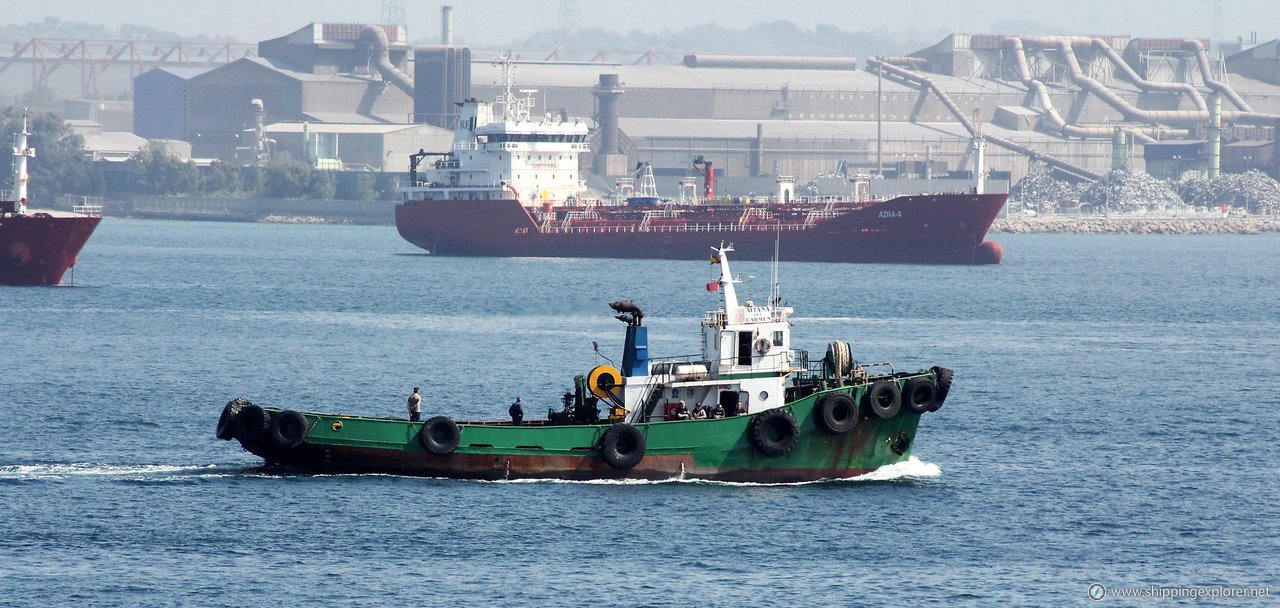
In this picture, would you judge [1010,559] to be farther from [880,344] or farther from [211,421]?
[880,344]

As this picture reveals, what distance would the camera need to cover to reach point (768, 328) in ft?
125

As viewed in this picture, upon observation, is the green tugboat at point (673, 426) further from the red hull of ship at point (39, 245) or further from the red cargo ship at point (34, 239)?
the red hull of ship at point (39, 245)

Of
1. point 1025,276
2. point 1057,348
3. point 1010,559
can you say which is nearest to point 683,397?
point 1010,559

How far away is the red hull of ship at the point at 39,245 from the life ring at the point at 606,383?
188 ft

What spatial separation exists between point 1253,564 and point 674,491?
448 inches

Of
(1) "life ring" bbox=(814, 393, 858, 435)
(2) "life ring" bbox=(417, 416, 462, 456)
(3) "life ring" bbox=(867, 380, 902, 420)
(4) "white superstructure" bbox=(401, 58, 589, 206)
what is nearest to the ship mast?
(4) "white superstructure" bbox=(401, 58, 589, 206)

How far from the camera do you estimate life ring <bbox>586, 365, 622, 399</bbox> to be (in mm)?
38094

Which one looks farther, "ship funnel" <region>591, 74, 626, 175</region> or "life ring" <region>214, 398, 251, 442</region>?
"ship funnel" <region>591, 74, 626, 175</region>

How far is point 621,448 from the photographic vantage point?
3750 cm

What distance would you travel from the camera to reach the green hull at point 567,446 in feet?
123

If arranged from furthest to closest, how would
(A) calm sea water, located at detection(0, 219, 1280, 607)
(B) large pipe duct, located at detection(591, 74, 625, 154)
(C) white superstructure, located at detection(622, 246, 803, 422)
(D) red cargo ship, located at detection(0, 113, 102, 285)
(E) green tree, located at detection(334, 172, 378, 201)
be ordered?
1. (E) green tree, located at detection(334, 172, 378, 201)
2. (B) large pipe duct, located at detection(591, 74, 625, 154)
3. (D) red cargo ship, located at detection(0, 113, 102, 285)
4. (C) white superstructure, located at detection(622, 246, 803, 422)
5. (A) calm sea water, located at detection(0, 219, 1280, 607)

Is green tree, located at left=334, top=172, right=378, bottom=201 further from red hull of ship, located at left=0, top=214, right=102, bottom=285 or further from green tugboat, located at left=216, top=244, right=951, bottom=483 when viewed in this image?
green tugboat, located at left=216, top=244, right=951, bottom=483

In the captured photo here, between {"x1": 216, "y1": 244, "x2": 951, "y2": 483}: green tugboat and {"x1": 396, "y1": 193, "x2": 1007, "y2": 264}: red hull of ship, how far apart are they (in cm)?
7921

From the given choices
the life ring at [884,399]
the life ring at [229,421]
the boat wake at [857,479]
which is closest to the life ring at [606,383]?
the boat wake at [857,479]
